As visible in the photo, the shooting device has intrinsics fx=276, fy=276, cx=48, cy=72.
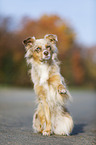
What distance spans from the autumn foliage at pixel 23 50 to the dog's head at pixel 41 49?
3086cm

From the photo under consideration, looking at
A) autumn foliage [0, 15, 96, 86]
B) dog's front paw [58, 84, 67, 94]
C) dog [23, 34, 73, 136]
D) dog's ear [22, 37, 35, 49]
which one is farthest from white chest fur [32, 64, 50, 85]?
autumn foliage [0, 15, 96, 86]

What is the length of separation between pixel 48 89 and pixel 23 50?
35.2m

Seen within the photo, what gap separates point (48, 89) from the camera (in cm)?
644

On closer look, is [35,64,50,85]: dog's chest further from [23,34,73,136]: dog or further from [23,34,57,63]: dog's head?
[23,34,57,63]: dog's head

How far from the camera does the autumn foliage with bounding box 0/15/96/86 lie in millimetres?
39062

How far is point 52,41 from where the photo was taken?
693 cm

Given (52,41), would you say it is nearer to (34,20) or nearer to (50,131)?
(50,131)

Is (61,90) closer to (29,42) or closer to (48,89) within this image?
(48,89)

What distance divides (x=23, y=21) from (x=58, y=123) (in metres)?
39.3

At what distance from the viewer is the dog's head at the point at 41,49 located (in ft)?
21.6

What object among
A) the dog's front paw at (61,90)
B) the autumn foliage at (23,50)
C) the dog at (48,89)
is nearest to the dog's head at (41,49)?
the dog at (48,89)

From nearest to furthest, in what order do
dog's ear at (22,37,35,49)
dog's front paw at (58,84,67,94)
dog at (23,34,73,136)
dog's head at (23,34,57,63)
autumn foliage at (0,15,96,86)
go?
1. dog's front paw at (58,84,67,94)
2. dog at (23,34,73,136)
3. dog's head at (23,34,57,63)
4. dog's ear at (22,37,35,49)
5. autumn foliage at (0,15,96,86)

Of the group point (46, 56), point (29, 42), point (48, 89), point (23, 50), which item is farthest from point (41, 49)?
point (23, 50)

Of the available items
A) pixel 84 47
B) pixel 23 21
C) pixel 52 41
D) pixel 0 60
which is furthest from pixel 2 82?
pixel 52 41
